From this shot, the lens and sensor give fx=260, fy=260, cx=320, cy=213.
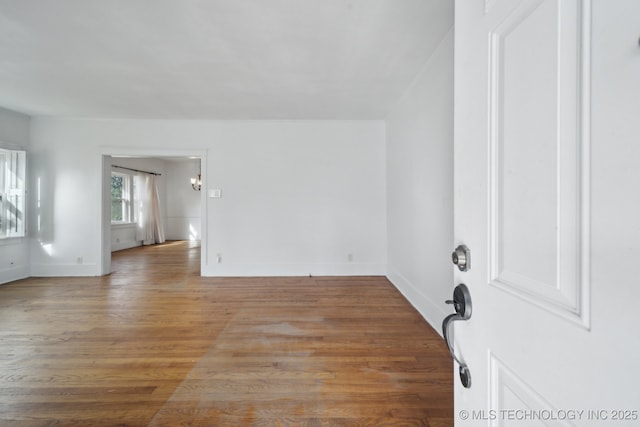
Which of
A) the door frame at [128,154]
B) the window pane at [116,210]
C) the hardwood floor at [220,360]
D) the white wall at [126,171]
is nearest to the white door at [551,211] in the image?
the hardwood floor at [220,360]

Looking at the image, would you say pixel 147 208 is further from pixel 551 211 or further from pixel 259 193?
pixel 551 211

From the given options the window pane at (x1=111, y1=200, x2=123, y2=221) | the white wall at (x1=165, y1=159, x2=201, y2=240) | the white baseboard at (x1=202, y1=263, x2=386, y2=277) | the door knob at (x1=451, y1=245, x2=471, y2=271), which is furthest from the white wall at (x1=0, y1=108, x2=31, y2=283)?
the door knob at (x1=451, y1=245, x2=471, y2=271)

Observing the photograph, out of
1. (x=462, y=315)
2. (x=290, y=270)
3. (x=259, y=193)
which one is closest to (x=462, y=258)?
(x=462, y=315)

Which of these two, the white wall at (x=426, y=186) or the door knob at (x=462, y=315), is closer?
the door knob at (x=462, y=315)

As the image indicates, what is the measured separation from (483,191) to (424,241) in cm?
228

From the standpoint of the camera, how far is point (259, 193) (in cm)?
439

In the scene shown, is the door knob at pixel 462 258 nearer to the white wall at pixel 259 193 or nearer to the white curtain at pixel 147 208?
the white wall at pixel 259 193

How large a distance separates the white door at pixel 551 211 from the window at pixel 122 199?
8680 mm

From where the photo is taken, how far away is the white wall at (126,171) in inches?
272

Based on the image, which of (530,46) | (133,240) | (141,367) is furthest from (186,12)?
(133,240)

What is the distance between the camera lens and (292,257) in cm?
439

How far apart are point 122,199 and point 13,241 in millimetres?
3499

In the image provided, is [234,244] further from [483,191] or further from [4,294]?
[483,191]

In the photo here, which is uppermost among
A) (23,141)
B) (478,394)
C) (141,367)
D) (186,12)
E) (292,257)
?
(186,12)
